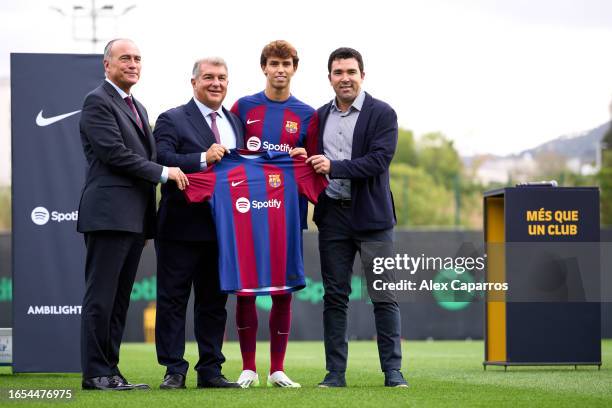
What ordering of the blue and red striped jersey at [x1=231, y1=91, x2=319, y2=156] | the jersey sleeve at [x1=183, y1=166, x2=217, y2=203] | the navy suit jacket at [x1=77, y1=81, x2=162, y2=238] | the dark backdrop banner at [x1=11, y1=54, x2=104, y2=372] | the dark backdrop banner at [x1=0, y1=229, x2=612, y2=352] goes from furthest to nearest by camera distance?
the dark backdrop banner at [x1=0, y1=229, x2=612, y2=352]
the dark backdrop banner at [x1=11, y1=54, x2=104, y2=372]
the blue and red striped jersey at [x1=231, y1=91, x2=319, y2=156]
the jersey sleeve at [x1=183, y1=166, x2=217, y2=203]
the navy suit jacket at [x1=77, y1=81, x2=162, y2=238]

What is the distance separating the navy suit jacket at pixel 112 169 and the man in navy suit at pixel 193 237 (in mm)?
200

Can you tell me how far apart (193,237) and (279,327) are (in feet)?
2.66

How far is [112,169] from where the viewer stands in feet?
19.8

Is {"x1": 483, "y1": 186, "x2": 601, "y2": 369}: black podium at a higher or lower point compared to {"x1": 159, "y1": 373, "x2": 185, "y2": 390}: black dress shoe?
higher

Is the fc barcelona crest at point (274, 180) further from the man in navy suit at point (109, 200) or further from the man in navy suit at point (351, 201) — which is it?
the man in navy suit at point (109, 200)

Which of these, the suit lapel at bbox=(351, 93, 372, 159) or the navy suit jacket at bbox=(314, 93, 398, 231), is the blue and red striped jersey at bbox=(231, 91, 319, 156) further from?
the suit lapel at bbox=(351, 93, 372, 159)

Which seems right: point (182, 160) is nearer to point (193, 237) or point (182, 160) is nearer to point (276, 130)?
point (193, 237)

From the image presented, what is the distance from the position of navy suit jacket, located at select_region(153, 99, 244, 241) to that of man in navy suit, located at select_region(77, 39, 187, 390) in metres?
0.14

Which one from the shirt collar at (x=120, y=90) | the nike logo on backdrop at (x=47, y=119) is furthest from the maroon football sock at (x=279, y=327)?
the nike logo on backdrop at (x=47, y=119)

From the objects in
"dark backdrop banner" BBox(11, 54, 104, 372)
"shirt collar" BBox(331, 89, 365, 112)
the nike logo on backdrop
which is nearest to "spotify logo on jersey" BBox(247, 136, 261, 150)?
"shirt collar" BBox(331, 89, 365, 112)

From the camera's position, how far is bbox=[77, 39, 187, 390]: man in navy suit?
5.98 meters

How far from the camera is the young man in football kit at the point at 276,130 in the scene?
6.45 meters

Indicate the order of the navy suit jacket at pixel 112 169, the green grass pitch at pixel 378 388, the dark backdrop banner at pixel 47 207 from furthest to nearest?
1. the dark backdrop banner at pixel 47 207
2. the navy suit jacket at pixel 112 169
3. the green grass pitch at pixel 378 388

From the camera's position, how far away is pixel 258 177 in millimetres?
6309
